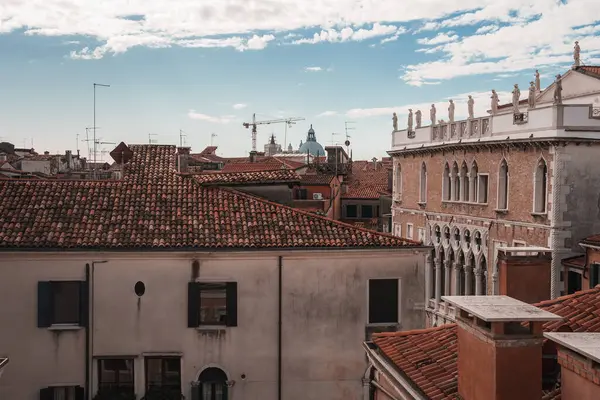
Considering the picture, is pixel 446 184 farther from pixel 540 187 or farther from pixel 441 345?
pixel 441 345

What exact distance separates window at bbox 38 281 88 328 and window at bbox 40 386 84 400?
118 centimetres

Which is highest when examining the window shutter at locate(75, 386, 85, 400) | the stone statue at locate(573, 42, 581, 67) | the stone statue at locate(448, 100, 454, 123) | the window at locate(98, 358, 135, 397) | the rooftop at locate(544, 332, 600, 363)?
the stone statue at locate(573, 42, 581, 67)

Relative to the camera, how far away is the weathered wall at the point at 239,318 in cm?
1314

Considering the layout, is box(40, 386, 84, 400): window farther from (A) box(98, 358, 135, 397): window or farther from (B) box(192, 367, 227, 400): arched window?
(B) box(192, 367, 227, 400): arched window

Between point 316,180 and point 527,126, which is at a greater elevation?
point 527,126

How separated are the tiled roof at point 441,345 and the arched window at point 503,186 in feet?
54.2

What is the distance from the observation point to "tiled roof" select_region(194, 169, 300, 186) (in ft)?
50.2

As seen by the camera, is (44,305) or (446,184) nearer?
(44,305)

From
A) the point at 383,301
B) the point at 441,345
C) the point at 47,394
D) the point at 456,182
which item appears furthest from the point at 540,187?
the point at 47,394

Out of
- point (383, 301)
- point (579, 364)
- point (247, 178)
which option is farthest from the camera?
point (247, 178)

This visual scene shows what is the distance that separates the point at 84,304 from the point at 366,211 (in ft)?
115

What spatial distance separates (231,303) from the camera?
1348 cm

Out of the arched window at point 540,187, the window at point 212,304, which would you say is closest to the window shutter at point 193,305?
the window at point 212,304

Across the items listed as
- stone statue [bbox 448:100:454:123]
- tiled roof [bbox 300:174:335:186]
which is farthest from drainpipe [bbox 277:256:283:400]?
tiled roof [bbox 300:174:335:186]
